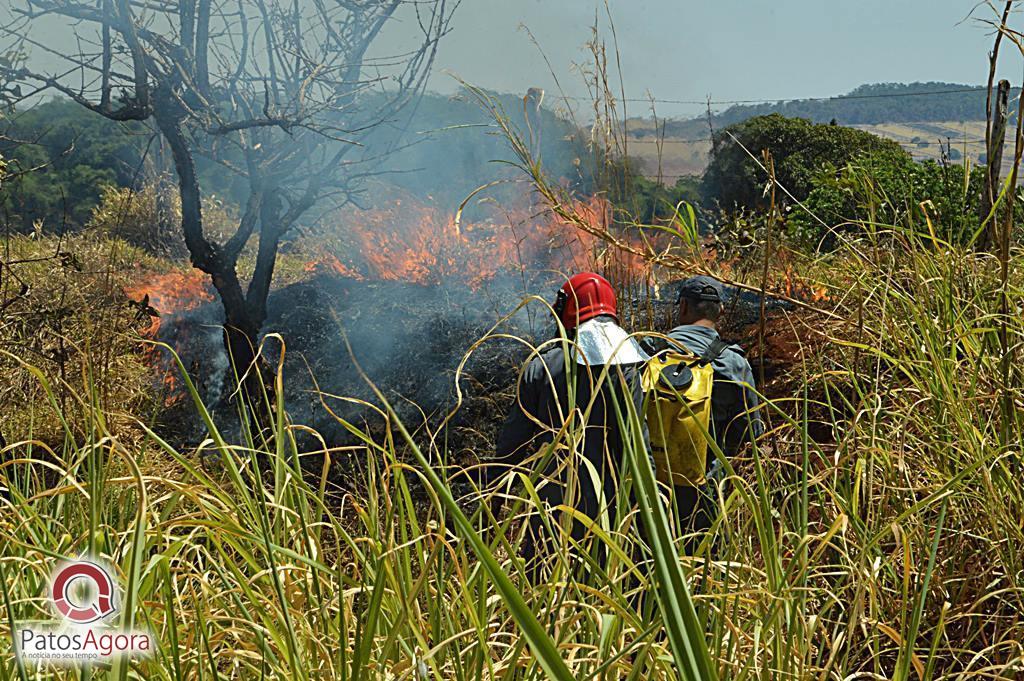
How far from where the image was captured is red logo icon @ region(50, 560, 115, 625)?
3.19 feet

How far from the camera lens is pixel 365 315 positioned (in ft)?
24.1

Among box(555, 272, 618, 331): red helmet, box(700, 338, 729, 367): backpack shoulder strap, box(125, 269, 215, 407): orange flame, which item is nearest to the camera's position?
box(555, 272, 618, 331): red helmet

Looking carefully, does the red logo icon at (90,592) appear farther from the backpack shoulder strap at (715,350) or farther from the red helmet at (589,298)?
the backpack shoulder strap at (715,350)

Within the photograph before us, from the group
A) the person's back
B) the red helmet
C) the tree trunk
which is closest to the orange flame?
the tree trunk

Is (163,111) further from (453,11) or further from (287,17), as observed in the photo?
(453,11)

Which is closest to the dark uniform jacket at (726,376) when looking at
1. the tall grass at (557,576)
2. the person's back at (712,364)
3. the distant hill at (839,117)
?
the person's back at (712,364)

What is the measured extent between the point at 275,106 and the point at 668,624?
20.0 feet

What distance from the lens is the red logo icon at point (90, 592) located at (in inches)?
38.3

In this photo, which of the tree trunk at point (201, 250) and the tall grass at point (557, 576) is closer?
the tall grass at point (557, 576)

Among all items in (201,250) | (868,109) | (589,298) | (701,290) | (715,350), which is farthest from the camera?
(868,109)

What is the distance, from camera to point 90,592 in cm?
100

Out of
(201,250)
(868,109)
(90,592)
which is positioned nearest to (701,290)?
(90,592)

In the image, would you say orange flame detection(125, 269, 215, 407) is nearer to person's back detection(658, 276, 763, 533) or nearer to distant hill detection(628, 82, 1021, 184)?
distant hill detection(628, 82, 1021, 184)

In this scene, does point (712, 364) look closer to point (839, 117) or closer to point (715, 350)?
point (715, 350)
